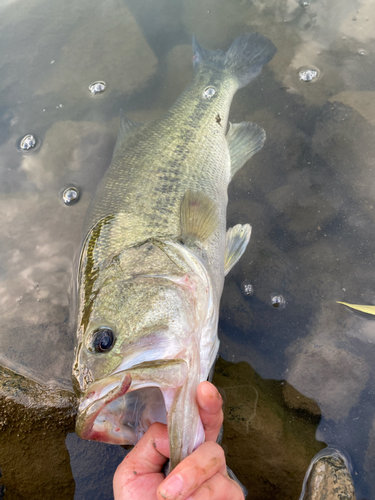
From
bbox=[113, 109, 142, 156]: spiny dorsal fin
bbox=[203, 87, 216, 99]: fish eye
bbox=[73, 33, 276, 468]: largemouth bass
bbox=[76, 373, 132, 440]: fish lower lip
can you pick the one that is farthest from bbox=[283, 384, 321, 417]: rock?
bbox=[203, 87, 216, 99]: fish eye

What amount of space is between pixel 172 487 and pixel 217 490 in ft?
0.82

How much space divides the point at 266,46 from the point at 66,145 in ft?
8.87

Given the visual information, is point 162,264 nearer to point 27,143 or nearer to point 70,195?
point 70,195

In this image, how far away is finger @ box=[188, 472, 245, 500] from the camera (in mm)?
1337

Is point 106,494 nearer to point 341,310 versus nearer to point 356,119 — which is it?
point 341,310

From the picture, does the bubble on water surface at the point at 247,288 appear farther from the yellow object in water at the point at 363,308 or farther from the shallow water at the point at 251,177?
the yellow object in water at the point at 363,308

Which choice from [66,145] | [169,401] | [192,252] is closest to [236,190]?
[192,252]

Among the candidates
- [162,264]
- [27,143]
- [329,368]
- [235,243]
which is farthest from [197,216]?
[27,143]

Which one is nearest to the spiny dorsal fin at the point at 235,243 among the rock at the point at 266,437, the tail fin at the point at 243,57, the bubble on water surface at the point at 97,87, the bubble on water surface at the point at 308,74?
the rock at the point at 266,437

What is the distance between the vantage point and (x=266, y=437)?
2.13 metres

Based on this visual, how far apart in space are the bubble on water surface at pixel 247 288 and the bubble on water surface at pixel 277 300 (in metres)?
0.18

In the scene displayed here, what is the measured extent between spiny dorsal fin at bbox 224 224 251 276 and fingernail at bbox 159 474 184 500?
63.6 inches

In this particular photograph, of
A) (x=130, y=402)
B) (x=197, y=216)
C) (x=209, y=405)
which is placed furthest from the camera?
(x=197, y=216)

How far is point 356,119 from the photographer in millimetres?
3375
